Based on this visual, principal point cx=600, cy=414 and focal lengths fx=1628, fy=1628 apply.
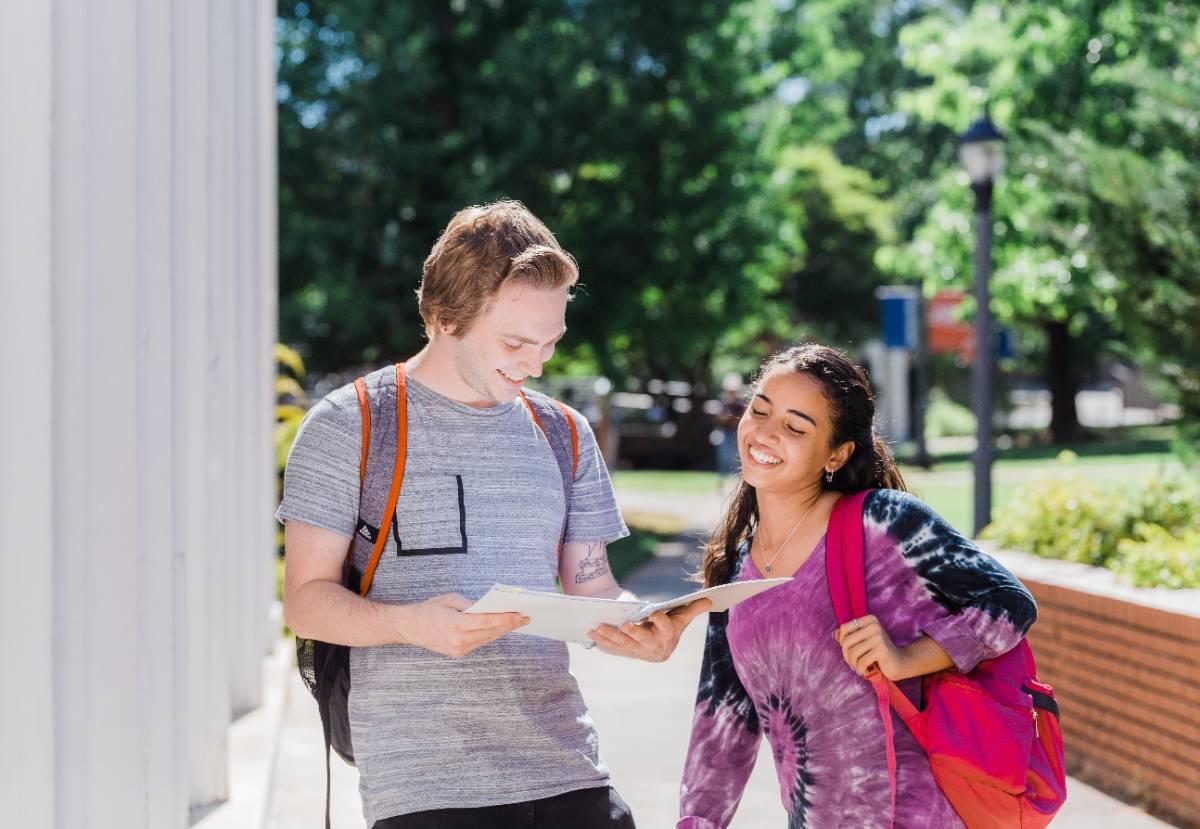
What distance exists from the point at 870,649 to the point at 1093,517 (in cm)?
523

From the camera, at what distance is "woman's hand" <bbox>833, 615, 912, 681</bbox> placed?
9.92ft

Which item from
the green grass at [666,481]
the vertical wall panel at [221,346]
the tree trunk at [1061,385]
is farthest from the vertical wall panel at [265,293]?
the tree trunk at [1061,385]

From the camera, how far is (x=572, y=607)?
8.54 feet

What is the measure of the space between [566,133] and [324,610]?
1597 centimetres

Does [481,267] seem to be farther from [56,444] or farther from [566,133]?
[566,133]

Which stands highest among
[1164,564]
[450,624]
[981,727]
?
[450,624]

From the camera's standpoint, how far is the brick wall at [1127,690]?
614 centimetres

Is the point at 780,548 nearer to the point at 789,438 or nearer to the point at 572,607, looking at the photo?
the point at 789,438

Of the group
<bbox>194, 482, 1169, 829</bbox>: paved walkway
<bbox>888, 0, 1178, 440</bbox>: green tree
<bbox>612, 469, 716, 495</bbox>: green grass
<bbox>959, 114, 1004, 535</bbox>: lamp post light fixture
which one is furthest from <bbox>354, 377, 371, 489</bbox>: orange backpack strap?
<bbox>612, 469, 716, 495</bbox>: green grass

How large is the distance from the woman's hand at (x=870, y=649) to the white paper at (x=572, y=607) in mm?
248

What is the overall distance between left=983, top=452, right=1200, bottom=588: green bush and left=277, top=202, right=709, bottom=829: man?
4828 mm

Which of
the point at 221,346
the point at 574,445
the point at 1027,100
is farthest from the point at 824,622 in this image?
the point at 1027,100

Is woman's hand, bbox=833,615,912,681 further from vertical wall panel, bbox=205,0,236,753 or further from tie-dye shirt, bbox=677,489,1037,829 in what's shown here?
vertical wall panel, bbox=205,0,236,753

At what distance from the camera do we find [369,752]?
2.83 meters
